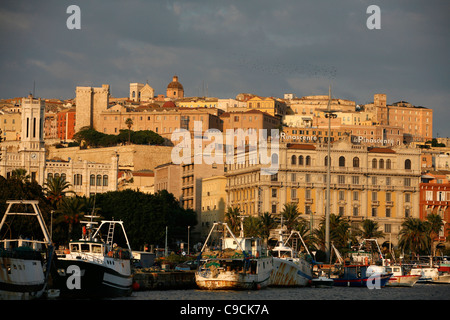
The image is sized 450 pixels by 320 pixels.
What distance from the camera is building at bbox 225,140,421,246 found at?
577 feet

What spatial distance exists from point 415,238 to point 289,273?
60040mm

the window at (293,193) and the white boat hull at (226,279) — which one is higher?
the window at (293,193)

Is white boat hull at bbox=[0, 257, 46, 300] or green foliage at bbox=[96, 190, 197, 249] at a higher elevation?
green foliage at bbox=[96, 190, 197, 249]

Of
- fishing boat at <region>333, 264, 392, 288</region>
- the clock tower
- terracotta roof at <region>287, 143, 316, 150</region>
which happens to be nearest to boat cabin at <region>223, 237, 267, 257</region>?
fishing boat at <region>333, 264, 392, 288</region>

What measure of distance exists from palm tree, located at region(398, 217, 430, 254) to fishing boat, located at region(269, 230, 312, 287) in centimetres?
5253

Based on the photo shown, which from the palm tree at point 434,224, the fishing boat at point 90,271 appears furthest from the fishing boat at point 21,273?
the palm tree at point 434,224

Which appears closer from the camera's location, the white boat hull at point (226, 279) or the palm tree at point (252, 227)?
the white boat hull at point (226, 279)

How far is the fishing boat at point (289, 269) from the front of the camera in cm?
10519

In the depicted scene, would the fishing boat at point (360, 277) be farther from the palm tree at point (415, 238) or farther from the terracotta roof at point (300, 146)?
the terracotta roof at point (300, 146)

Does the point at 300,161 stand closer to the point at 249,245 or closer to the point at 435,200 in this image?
the point at 435,200

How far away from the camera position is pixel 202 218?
200 metres

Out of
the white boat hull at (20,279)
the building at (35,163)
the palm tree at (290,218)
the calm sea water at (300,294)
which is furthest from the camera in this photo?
the building at (35,163)

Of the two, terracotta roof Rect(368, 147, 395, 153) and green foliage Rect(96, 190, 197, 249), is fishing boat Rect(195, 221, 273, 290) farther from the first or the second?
terracotta roof Rect(368, 147, 395, 153)
